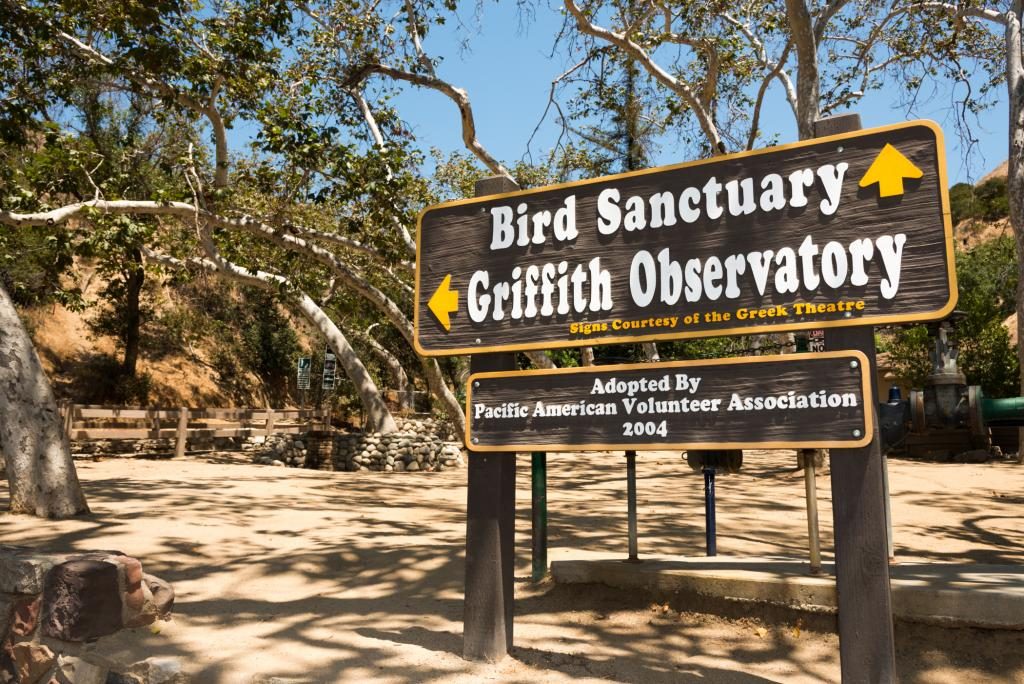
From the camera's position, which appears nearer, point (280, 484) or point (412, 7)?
point (280, 484)

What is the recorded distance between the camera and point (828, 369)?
3.31 metres

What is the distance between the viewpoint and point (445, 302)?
4.43 m

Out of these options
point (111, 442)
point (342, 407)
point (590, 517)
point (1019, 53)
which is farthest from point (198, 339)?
point (1019, 53)

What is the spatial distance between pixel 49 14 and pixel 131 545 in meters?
7.92

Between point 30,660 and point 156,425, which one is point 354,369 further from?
point 30,660

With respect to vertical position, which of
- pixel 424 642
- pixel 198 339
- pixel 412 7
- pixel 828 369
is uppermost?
pixel 412 7

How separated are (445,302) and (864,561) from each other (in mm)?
2586

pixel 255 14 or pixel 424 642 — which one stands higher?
pixel 255 14

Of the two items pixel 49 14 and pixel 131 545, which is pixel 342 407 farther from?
pixel 131 545

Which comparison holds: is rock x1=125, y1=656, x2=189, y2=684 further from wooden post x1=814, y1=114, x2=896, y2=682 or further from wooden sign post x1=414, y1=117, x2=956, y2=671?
wooden post x1=814, y1=114, x2=896, y2=682

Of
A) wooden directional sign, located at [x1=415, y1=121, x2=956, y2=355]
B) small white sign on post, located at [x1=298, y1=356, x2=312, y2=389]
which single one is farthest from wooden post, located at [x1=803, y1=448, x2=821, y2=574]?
small white sign on post, located at [x1=298, y1=356, x2=312, y2=389]

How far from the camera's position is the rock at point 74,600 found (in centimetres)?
396

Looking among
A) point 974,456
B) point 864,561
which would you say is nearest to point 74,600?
point 864,561

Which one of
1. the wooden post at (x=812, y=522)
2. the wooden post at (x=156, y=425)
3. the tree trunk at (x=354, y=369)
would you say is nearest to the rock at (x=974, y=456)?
the tree trunk at (x=354, y=369)
